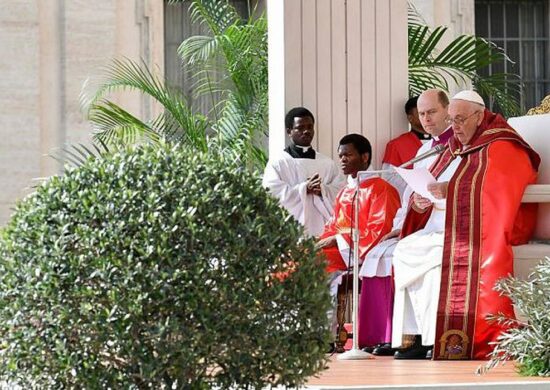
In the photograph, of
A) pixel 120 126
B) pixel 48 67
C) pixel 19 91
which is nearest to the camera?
pixel 120 126

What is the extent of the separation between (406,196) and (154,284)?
4.92m

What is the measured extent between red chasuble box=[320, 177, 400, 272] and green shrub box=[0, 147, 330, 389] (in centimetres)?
423

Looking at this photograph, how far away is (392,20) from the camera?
1306 centimetres

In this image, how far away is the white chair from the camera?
10.2 m

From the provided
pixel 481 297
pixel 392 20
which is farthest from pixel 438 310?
pixel 392 20

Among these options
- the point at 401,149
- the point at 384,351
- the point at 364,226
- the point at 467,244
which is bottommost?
the point at 384,351

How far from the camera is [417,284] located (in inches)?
412

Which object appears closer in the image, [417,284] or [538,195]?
[538,195]

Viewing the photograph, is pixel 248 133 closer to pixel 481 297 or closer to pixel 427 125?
pixel 427 125

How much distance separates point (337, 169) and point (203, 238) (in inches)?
234

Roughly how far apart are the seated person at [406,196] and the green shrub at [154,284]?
3.97 metres

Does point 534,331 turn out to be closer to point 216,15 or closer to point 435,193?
point 435,193

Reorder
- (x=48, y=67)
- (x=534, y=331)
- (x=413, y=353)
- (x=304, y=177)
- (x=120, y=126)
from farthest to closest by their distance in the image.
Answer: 1. (x=48, y=67)
2. (x=120, y=126)
3. (x=304, y=177)
4. (x=413, y=353)
5. (x=534, y=331)

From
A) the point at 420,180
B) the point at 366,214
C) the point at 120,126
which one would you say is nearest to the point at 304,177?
A: the point at 366,214
